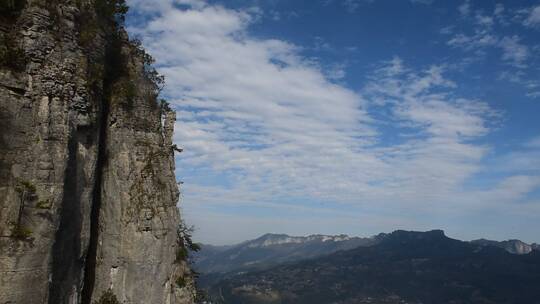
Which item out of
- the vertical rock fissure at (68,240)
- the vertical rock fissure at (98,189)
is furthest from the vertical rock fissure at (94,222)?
the vertical rock fissure at (68,240)

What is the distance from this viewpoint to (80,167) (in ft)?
67.0

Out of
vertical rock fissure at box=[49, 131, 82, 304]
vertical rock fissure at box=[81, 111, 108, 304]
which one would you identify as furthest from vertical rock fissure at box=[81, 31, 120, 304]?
vertical rock fissure at box=[49, 131, 82, 304]

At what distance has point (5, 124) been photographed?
696 inches

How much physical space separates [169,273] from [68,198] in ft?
27.1

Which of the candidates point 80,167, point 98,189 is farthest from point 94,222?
point 80,167

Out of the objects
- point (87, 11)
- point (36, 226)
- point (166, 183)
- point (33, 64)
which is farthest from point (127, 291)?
point (87, 11)

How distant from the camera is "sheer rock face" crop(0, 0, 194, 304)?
1767 centimetres

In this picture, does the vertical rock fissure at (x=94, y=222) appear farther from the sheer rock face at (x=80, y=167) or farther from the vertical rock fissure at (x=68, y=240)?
the vertical rock fissure at (x=68, y=240)

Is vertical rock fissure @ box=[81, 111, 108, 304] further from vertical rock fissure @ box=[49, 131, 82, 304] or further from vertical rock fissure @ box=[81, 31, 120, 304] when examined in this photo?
vertical rock fissure @ box=[49, 131, 82, 304]

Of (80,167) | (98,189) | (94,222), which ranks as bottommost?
(94,222)

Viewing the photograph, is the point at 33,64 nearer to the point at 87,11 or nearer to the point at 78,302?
the point at 87,11

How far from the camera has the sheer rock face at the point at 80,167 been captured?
17.7 meters

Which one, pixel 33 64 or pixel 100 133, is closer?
pixel 33 64

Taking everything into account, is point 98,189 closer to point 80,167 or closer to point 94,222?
point 94,222
